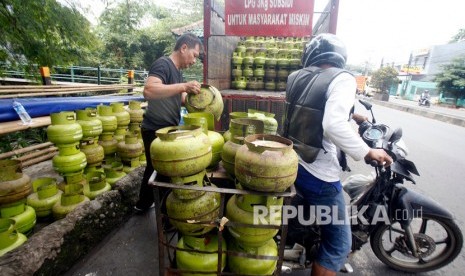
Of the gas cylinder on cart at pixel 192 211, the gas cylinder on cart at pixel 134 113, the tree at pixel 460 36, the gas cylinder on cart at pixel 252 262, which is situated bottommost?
the gas cylinder on cart at pixel 252 262

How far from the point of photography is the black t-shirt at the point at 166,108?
2.98 metres

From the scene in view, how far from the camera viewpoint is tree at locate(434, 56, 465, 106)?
23000 millimetres

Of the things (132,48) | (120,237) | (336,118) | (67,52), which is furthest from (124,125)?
(132,48)

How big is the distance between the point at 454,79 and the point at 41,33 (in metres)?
29.9

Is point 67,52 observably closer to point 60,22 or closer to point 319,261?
point 60,22

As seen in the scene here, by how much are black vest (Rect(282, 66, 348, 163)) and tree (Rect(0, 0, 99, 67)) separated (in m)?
2.89

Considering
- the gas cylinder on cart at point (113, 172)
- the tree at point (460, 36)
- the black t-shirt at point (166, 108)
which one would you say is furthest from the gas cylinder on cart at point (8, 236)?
the tree at point (460, 36)

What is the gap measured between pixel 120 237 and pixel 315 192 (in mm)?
2406

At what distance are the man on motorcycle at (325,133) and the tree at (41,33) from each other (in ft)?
9.37

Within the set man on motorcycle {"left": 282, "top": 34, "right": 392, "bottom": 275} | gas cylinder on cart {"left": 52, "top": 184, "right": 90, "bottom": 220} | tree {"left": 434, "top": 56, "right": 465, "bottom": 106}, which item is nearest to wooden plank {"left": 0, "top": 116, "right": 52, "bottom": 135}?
gas cylinder on cart {"left": 52, "top": 184, "right": 90, "bottom": 220}

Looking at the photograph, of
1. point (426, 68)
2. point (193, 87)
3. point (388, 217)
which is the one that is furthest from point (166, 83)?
point (426, 68)

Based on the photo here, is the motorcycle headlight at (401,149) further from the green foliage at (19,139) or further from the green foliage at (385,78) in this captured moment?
the green foliage at (385,78)

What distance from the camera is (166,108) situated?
315 cm

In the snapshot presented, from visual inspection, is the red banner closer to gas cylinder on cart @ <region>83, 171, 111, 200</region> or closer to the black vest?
the black vest
